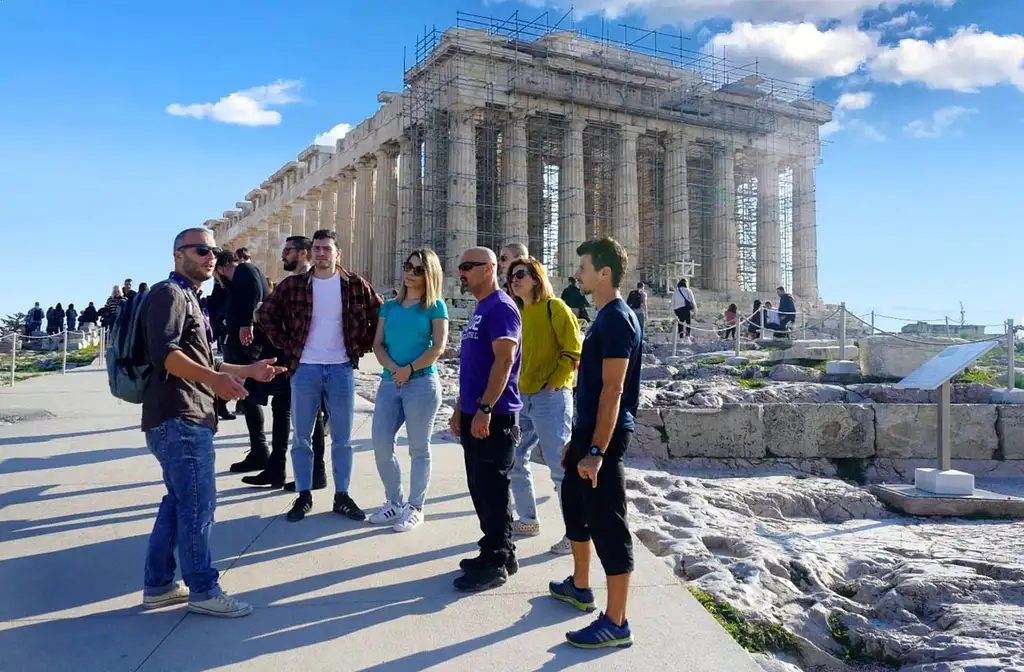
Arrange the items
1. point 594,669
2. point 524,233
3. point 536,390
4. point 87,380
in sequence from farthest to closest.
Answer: point 524,233 < point 87,380 < point 536,390 < point 594,669

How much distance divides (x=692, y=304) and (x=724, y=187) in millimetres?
17883

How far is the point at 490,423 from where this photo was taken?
12.8ft

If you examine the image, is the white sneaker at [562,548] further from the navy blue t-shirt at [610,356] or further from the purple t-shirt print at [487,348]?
the navy blue t-shirt at [610,356]

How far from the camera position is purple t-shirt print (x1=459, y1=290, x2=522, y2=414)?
392cm

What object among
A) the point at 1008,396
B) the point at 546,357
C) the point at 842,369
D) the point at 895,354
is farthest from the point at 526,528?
the point at 842,369

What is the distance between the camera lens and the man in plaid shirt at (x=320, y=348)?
481 centimetres

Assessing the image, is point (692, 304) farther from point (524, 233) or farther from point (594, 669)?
point (594, 669)

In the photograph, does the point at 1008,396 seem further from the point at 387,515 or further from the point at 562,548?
the point at 387,515

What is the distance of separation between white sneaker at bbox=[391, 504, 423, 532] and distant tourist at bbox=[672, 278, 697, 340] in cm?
1361

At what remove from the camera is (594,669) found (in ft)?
10.1

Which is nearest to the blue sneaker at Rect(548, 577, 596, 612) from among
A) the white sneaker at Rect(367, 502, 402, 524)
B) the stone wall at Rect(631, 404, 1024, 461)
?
the white sneaker at Rect(367, 502, 402, 524)

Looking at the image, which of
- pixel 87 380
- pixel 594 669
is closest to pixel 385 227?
pixel 87 380

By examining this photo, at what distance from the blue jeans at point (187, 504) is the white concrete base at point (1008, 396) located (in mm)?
9881

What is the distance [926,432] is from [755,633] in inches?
272
